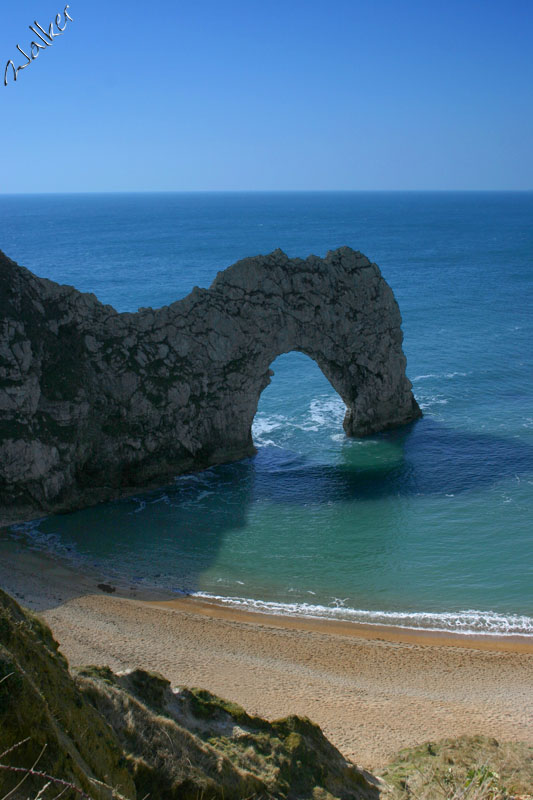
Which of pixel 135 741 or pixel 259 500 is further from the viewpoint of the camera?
pixel 259 500

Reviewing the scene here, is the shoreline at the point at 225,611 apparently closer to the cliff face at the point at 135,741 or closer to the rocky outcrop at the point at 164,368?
the rocky outcrop at the point at 164,368

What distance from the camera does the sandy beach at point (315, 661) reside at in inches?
726

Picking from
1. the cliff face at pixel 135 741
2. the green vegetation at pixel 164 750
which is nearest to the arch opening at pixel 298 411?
the green vegetation at pixel 164 750

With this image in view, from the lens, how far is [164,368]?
112 feet

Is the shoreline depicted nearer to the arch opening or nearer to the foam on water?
the foam on water

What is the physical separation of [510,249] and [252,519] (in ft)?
350

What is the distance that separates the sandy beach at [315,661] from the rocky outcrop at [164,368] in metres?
6.51

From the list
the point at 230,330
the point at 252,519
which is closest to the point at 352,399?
the point at 230,330

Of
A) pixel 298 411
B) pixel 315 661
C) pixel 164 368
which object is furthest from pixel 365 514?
pixel 298 411

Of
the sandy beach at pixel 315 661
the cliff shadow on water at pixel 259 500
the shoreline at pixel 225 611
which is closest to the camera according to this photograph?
the sandy beach at pixel 315 661

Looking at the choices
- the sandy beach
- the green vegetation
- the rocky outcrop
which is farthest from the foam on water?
the rocky outcrop

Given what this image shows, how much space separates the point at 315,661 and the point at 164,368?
55.2ft

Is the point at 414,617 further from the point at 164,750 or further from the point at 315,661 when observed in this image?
the point at 164,750

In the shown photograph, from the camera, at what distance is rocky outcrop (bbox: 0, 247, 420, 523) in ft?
99.7
